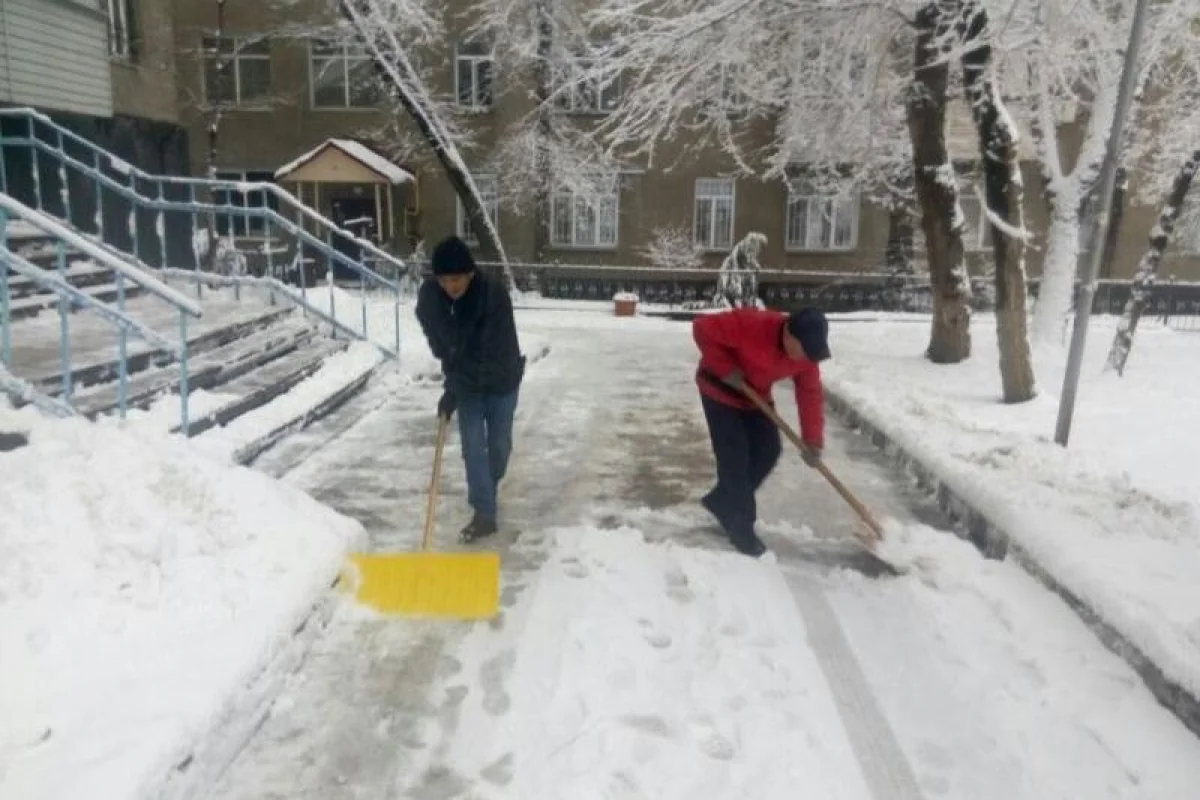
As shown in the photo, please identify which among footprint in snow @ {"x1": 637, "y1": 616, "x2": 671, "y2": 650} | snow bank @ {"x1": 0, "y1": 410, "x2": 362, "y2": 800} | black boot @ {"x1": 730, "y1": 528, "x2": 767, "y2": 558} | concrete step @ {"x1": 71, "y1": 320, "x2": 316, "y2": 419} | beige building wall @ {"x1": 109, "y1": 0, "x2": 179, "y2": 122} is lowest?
footprint in snow @ {"x1": 637, "y1": 616, "x2": 671, "y2": 650}

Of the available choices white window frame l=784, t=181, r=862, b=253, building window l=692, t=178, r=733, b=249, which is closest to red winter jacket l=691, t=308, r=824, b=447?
building window l=692, t=178, r=733, b=249

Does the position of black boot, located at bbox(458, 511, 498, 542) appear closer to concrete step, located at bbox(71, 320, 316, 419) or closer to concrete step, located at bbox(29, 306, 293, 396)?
concrete step, located at bbox(71, 320, 316, 419)

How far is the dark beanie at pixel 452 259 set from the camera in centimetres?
473

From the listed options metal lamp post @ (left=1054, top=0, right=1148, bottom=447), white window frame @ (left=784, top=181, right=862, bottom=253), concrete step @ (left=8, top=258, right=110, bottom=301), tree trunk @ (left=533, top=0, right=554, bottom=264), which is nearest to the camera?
metal lamp post @ (left=1054, top=0, right=1148, bottom=447)

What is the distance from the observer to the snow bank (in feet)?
9.46

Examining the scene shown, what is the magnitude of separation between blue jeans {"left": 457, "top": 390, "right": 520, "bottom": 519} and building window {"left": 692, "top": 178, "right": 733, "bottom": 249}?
18.8m

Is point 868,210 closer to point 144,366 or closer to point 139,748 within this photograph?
point 144,366

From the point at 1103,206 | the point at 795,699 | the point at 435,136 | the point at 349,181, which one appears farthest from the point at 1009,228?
the point at 349,181

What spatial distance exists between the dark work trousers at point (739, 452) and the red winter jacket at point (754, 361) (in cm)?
10

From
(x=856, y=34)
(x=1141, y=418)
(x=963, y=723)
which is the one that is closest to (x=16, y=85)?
A: (x=856, y=34)

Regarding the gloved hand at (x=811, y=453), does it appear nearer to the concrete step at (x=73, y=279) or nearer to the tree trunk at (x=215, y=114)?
the concrete step at (x=73, y=279)

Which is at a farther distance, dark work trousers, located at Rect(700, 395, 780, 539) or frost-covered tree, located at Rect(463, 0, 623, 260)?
frost-covered tree, located at Rect(463, 0, 623, 260)

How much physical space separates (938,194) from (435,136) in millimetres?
11154

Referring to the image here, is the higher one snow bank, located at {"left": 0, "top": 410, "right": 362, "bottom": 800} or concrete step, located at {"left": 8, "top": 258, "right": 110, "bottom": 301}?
concrete step, located at {"left": 8, "top": 258, "right": 110, "bottom": 301}
